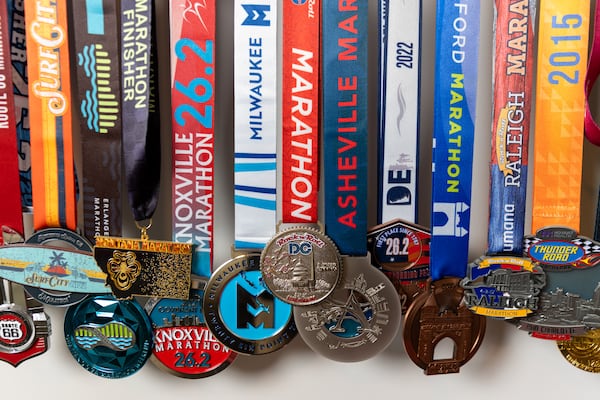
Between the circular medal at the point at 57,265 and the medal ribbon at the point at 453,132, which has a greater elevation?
the medal ribbon at the point at 453,132

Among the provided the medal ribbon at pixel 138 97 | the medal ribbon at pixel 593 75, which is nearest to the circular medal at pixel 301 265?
the medal ribbon at pixel 138 97

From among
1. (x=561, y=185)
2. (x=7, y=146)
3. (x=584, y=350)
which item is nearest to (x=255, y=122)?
(x=7, y=146)

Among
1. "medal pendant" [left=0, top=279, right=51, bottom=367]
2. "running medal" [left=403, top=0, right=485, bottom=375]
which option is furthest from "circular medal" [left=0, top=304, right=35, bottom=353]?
"running medal" [left=403, top=0, right=485, bottom=375]

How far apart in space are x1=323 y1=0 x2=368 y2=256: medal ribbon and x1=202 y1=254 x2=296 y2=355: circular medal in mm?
140

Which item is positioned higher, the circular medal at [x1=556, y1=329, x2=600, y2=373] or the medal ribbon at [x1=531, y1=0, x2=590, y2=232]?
the medal ribbon at [x1=531, y1=0, x2=590, y2=232]

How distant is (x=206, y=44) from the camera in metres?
0.71

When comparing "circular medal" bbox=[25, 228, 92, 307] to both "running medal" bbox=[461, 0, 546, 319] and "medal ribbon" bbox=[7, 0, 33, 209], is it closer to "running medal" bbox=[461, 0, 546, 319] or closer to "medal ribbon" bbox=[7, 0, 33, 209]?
"medal ribbon" bbox=[7, 0, 33, 209]

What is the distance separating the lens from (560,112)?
73 cm

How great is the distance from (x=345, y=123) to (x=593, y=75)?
0.39m

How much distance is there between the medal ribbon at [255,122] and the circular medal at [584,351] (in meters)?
0.53

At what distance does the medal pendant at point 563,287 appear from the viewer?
737 mm

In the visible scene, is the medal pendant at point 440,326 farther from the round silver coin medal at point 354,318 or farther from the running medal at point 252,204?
the running medal at point 252,204

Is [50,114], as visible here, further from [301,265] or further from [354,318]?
[354,318]

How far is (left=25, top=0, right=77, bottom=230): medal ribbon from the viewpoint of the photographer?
699 millimetres
